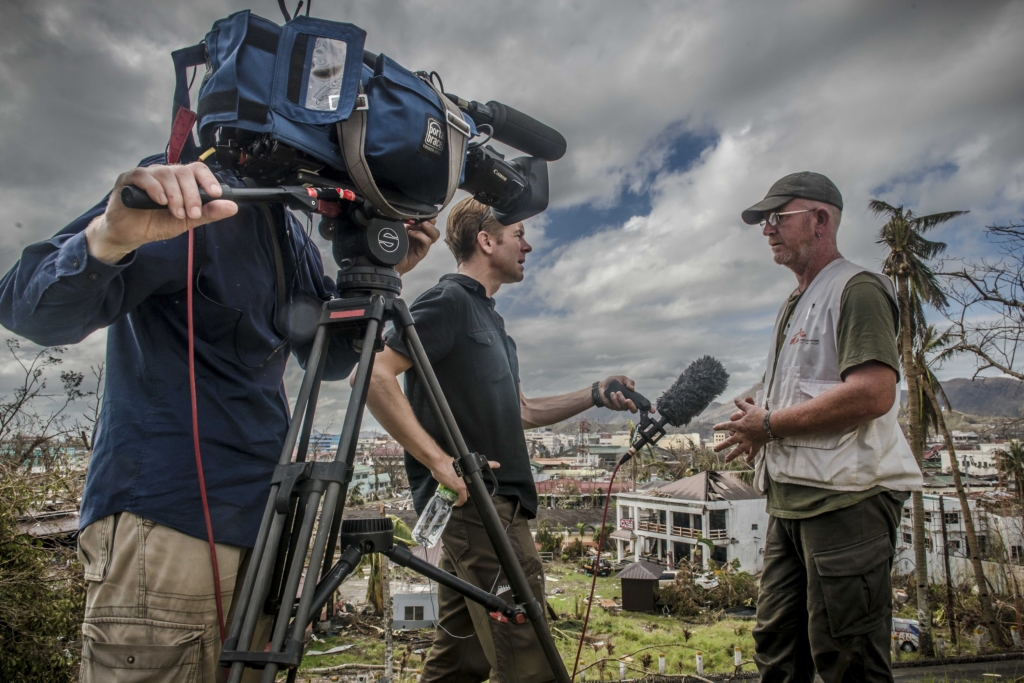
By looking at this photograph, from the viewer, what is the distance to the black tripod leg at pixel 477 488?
1.31 m

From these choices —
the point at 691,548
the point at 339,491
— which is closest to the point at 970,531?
the point at 691,548

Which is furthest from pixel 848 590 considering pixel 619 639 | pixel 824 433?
pixel 619 639

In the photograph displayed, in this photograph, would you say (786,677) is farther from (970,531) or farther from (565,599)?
(565,599)

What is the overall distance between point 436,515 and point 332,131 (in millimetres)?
1138

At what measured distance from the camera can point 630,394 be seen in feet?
8.03

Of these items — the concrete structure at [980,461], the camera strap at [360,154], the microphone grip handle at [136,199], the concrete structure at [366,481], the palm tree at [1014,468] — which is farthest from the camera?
the concrete structure at [980,461]

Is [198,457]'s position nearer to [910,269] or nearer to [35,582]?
[35,582]

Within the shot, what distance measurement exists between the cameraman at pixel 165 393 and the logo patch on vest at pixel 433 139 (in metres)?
0.38

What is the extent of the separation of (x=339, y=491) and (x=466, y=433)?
1011mm

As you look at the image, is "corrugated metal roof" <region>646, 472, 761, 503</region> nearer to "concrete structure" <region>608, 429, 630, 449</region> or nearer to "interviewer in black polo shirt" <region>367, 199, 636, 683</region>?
"concrete structure" <region>608, 429, 630, 449</region>

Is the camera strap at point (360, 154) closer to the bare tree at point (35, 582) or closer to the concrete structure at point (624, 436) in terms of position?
the concrete structure at point (624, 436)

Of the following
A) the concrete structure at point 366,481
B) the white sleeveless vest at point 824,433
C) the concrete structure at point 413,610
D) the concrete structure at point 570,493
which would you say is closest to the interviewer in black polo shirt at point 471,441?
the white sleeveless vest at point 824,433

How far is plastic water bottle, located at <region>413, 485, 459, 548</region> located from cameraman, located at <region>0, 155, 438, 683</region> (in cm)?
57

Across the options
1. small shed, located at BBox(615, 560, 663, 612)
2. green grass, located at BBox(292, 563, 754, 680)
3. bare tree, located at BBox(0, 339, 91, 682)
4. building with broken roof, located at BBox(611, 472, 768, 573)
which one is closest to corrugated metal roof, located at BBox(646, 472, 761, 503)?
building with broken roof, located at BBox(611, 472, 768, 573)
